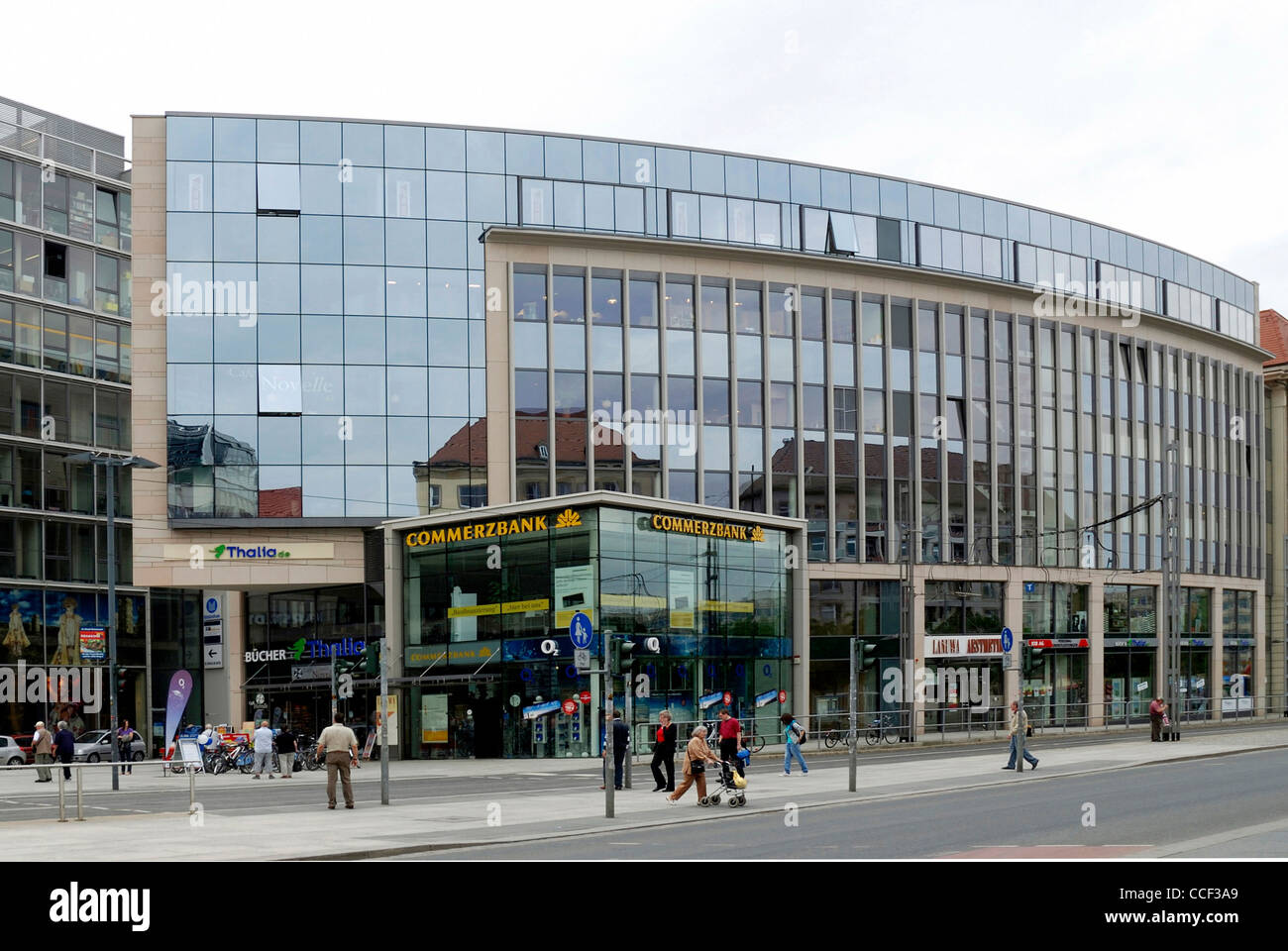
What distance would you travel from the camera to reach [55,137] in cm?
6938

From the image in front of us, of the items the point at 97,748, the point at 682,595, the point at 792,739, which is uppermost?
the point at 682,595

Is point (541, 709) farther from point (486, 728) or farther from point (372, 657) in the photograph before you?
point (372, 657)

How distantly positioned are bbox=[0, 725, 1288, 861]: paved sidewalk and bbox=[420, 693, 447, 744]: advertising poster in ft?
15.7

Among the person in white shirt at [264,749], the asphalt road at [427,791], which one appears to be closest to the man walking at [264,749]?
the person in white shirt at [264,749]

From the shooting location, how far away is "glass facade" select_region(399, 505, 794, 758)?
4216 cm

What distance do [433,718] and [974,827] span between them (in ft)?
99.5

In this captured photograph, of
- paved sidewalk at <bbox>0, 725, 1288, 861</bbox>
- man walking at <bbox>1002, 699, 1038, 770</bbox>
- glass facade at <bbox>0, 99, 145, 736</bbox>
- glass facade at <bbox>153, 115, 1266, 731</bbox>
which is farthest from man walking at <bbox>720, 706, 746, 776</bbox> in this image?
glass facade at <bbox>0, 99, 145, 736</bbox>

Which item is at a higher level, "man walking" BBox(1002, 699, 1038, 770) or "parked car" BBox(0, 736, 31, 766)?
"man walking" BBox(1002, 699, 1038, 770)

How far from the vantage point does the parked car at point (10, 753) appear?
56344 millimetres

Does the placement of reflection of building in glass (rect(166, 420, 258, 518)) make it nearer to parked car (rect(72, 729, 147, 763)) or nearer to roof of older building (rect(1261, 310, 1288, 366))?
parked car (rect(72, 729, 147, 763))

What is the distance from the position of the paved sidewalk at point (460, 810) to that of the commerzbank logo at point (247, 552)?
11095 millimetres

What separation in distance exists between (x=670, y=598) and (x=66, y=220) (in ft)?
139

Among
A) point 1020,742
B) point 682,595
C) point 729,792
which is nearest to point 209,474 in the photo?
point 682,595

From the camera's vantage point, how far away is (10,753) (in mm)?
56500
